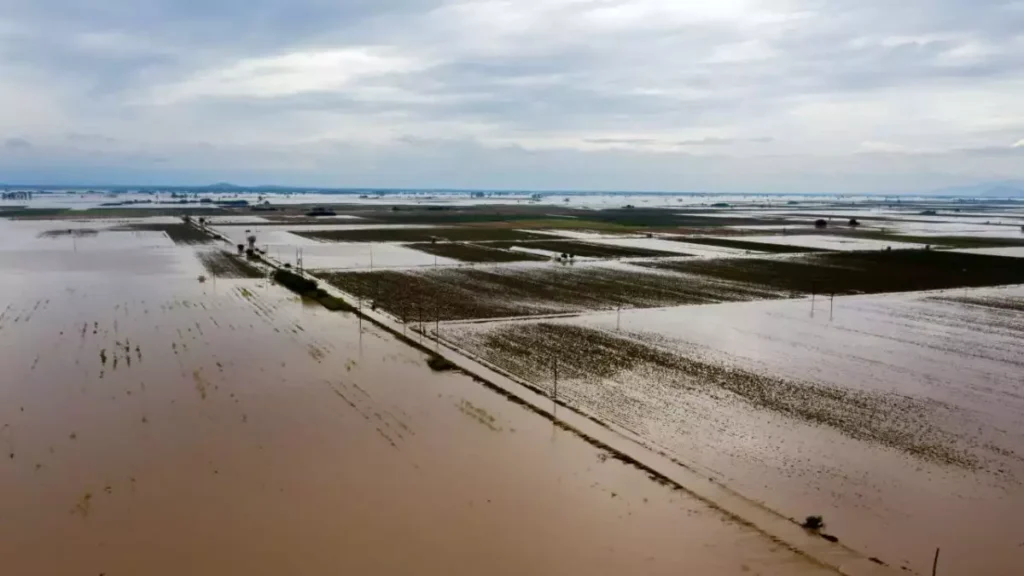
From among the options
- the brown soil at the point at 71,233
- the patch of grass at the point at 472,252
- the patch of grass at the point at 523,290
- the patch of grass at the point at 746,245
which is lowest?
the patch of grass at the point at 523,290

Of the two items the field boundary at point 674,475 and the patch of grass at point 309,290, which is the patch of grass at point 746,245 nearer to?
the patch of grass at point 309,290

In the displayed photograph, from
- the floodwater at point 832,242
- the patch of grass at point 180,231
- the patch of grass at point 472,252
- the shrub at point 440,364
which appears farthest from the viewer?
the patch of grass at point 180,231

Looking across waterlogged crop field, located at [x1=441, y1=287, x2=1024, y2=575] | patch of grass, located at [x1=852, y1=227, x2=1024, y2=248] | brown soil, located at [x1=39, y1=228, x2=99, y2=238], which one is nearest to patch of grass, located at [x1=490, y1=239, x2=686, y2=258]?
waterlogged crop field, located at [x1=441, y1=287, x2=1024, y2=575]

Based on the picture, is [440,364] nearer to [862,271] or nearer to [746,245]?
[862,271]

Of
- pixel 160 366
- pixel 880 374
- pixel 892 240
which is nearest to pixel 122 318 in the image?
pixel 160 366

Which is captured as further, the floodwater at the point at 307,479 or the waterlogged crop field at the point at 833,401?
the waterlogged crop field at the point at 833,401

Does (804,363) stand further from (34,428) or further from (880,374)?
(34,428)

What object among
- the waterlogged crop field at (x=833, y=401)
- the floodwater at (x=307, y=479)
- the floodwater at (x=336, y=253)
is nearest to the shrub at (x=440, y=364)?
the floodwater at (x=307, y=479)
